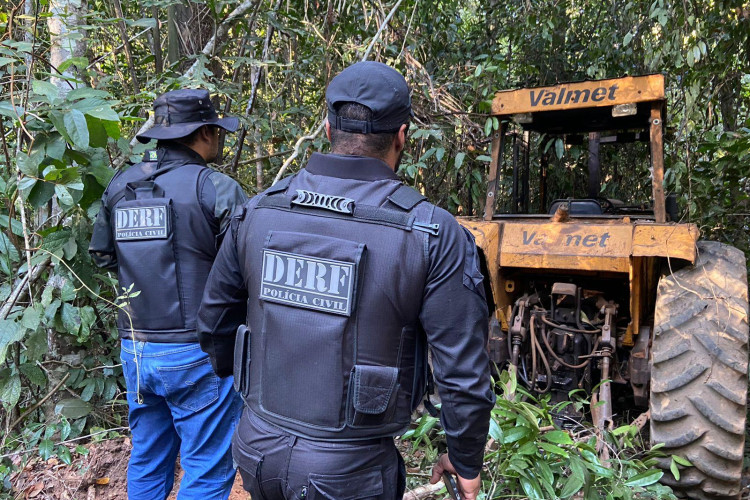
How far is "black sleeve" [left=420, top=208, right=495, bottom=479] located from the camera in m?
1.43

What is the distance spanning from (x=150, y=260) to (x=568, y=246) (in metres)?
2.12

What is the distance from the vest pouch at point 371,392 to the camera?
1.43 meters

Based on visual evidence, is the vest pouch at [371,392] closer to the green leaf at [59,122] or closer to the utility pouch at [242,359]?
the utility pouch at [242,359]

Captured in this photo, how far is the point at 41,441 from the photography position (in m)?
2.93

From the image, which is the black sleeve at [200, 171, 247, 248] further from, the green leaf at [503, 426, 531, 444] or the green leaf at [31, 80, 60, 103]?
the green leaf at [503, 426, 531, 444]

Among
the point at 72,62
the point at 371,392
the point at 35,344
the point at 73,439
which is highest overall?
the point at 72,62

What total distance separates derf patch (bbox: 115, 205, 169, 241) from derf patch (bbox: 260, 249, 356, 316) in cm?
91

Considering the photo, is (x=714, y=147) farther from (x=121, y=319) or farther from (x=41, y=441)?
(x=41, y=441)

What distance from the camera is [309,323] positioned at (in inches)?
57.5

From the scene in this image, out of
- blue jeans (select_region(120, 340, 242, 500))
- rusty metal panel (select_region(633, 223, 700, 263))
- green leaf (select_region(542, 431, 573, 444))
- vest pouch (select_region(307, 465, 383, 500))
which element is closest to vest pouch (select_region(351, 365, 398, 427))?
vest pouch (select_region(307, 465, 383, 500))

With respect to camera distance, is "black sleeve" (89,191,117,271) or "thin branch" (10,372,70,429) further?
"thin branch" (10,372,70,429)

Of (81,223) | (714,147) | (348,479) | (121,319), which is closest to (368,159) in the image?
(348,479)

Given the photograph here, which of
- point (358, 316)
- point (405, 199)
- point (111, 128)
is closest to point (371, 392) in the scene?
point (358, 316)

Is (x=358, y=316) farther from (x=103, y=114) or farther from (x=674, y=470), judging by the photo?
(x=674, y=470)
